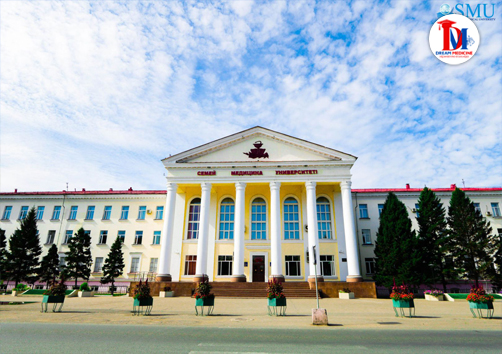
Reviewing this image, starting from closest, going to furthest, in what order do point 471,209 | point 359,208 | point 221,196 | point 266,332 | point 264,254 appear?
point 266,332
point 471,209
point 264,254
point 221,196
point 359,208

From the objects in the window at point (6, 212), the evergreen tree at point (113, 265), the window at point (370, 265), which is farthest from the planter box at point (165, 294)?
the window at point (6, 212)

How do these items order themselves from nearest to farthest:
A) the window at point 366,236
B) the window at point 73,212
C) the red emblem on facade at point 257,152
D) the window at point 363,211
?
1. the red emblem on facade at point 257,152
2. the window at point 366,236
3. the window at point 363,211
4. the window at point 73,212

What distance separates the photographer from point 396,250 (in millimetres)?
25688

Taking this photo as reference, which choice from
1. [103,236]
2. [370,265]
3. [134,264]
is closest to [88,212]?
[103,236]

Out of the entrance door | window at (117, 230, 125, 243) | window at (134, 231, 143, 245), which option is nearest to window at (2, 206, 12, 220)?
window at (117, 230, 125, 243)

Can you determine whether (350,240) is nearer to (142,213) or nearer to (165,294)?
(165,294)

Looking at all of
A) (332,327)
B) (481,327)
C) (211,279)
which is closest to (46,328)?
(332,327)

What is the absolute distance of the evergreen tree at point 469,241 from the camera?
84.2 ft

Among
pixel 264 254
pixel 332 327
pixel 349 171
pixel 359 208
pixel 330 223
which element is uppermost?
pixel 349 171

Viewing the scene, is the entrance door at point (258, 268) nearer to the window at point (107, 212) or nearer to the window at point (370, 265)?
the window at point (370, 265)

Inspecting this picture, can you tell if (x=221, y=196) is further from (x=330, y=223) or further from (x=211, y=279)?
(x=330, y=223)

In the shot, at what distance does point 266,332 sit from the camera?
906 cm

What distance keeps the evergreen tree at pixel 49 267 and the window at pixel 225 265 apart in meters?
16.4

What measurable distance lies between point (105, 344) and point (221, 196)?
23875 mm
